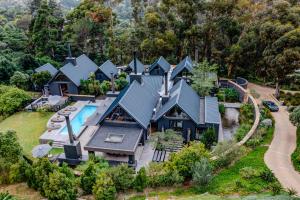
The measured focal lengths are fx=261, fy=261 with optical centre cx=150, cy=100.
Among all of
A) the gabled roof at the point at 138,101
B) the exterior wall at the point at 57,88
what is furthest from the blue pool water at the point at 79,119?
the gabled roof at the point at 138,101

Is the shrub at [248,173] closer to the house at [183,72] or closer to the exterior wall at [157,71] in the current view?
the house at [183,72]

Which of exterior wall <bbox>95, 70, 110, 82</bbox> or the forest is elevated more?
the forest

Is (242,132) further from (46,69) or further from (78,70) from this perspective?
(46,69)

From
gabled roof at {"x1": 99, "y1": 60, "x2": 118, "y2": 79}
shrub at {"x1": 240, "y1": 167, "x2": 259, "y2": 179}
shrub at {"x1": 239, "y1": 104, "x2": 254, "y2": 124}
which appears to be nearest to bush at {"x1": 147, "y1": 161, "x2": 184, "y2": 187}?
shrub at {"x1": 240, "y1": 167, "x2": 259, "y2": 179}

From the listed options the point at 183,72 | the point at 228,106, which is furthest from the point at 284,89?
the point at 183,72

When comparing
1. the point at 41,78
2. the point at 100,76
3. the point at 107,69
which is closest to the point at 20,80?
the point at 41,78

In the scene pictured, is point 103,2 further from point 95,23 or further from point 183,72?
point 183,72

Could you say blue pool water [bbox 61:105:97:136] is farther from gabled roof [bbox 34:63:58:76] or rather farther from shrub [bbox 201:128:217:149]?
shrub [bbox 201:128:217:149]
